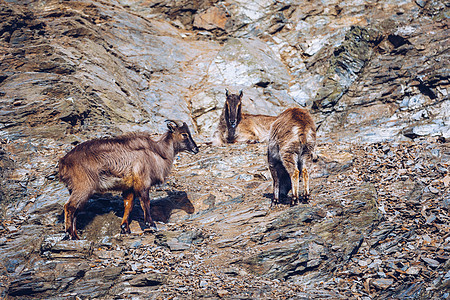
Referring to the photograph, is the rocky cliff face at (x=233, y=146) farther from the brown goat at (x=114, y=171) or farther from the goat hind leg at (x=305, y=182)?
the brown goat at (x=114, y=171)

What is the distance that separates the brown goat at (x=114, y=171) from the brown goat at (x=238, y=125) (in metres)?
7.11

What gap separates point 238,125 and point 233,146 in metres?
2.19

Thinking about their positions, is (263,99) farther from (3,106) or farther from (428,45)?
(3,106)

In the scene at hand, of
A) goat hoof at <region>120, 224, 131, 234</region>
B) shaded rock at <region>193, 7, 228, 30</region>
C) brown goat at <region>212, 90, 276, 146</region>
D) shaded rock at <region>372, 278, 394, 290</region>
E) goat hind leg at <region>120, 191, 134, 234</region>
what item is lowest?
brown goat at <region>212, 90, 276, 146</region>

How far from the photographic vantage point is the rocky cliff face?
296 inches

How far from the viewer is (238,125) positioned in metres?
18.3

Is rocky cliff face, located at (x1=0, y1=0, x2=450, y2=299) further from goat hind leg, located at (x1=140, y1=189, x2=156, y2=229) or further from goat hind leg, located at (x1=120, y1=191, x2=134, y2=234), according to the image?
goat hind leg, located at (x1=140, y1=189, x2=156, y2=229)

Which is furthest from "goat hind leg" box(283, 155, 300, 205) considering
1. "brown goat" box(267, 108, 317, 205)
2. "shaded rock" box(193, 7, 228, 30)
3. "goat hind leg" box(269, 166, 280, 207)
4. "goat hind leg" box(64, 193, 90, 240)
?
"shaded rock" box(193, 7, 228, 30)

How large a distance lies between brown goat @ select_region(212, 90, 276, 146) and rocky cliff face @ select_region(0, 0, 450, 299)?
0.84 metres

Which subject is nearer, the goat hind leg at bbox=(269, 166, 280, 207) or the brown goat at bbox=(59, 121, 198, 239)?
the brown goat at bbox=(59, 121, 198, 239)

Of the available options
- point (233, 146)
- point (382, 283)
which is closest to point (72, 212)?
point (382, 283)

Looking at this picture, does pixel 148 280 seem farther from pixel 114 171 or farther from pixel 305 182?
pixel 305 182

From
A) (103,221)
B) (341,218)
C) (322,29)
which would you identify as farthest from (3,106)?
(322,29)

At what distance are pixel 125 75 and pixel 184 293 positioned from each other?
14524 millimetres
